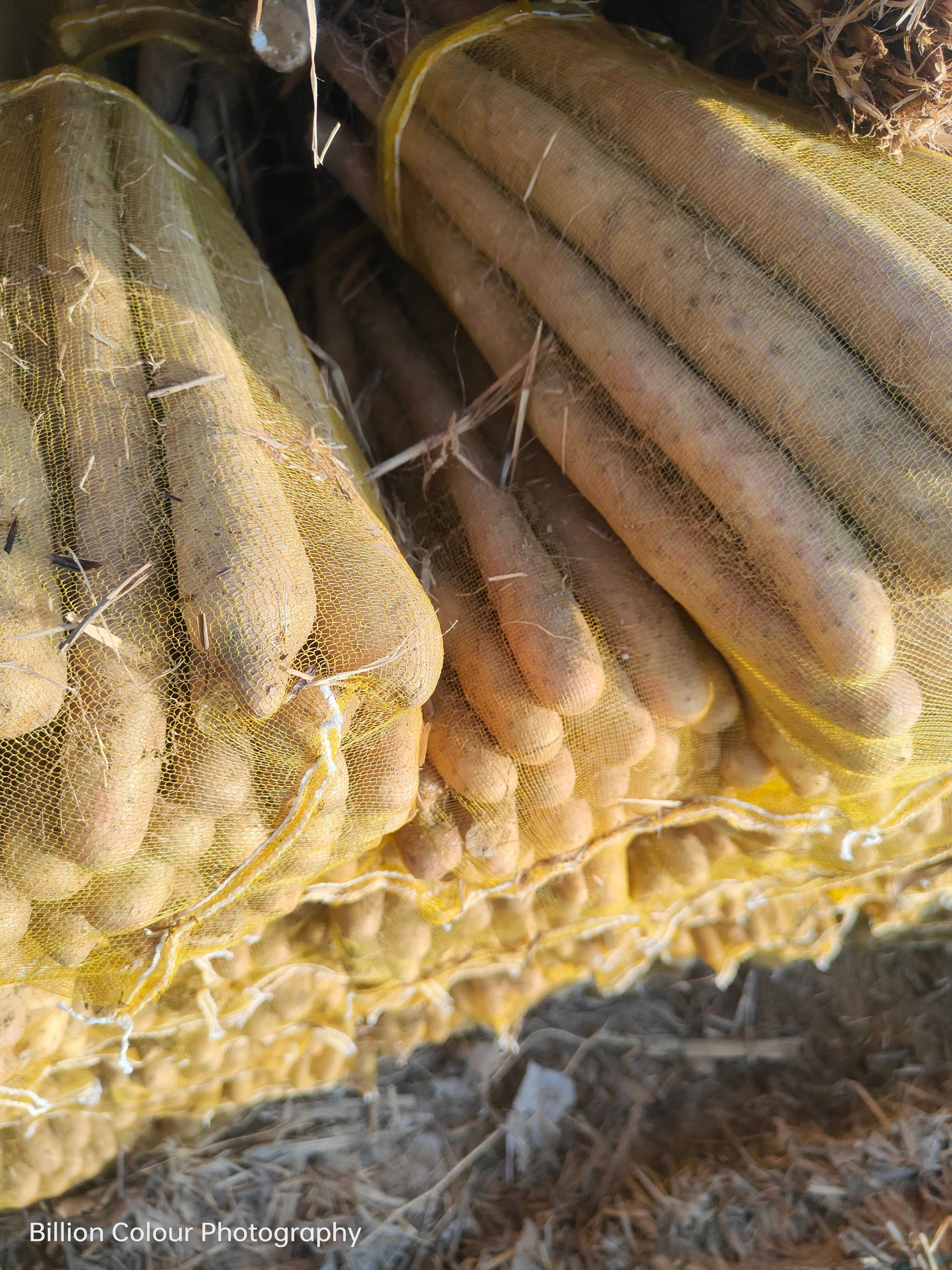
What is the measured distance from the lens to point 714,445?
1114 millimetres

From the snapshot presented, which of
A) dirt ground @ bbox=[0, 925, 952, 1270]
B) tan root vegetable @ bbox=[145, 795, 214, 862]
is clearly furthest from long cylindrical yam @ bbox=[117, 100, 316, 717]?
dirt ground @ bbox=[0, 925, 952, 1270]

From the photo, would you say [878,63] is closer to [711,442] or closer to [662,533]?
[711,442]

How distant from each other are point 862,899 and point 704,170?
1.47 m

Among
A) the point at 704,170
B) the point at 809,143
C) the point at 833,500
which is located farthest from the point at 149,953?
the point at 809,143

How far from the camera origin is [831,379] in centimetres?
107

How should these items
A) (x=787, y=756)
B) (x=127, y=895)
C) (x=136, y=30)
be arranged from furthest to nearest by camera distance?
(x=136, y=30) < (x=787, y=756) < (x=127, y=895)

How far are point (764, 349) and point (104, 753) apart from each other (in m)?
0.87

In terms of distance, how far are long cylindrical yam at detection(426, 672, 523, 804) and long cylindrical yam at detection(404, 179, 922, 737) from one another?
32 centimetres

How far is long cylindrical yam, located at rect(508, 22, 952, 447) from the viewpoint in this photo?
1.04 metres

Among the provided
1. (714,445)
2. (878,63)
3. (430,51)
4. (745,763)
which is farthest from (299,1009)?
(878,63)

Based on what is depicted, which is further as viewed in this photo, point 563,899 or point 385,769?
point 563,899

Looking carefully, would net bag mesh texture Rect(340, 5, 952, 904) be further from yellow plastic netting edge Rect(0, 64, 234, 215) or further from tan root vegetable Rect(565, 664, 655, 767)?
yellow plastic netting edge Rect(0, 64, 234, 215)

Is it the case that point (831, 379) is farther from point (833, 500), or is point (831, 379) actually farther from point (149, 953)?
point (149, 953)

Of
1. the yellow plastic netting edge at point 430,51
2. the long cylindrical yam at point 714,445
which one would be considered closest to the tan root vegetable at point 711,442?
the long cylindrical yam at point 714,445
